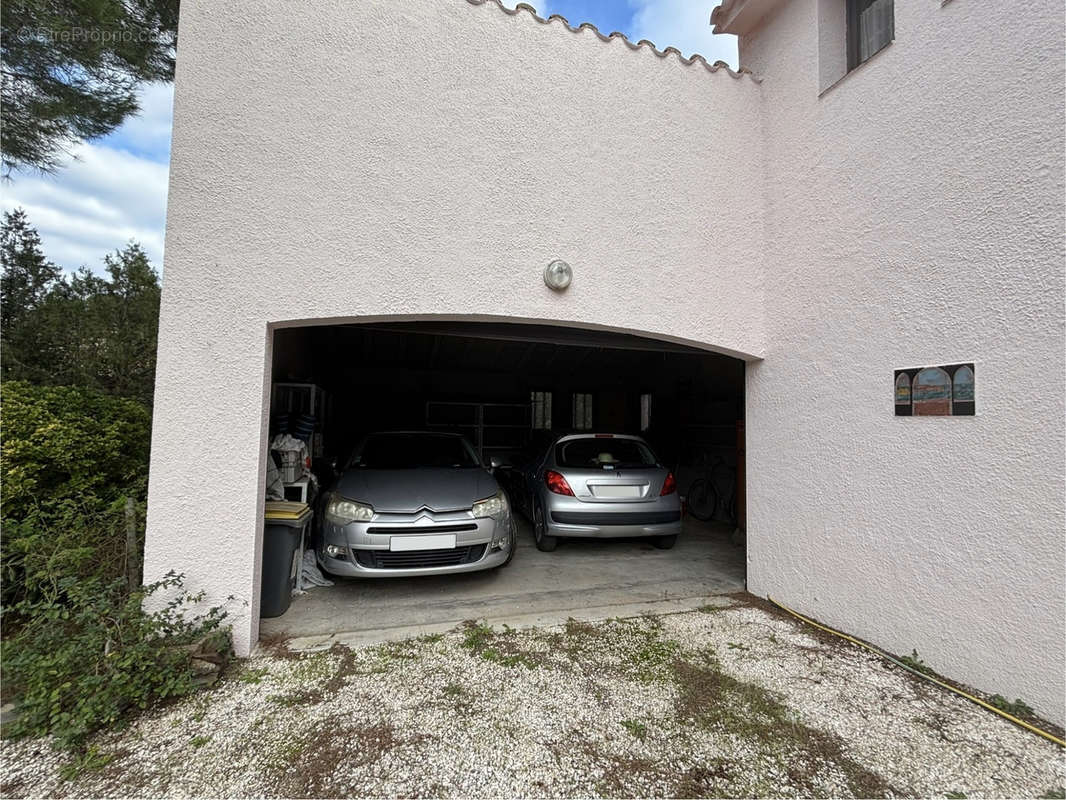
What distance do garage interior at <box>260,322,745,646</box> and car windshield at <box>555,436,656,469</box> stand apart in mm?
885

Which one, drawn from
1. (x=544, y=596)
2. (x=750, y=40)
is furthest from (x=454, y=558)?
(x=750, y=40)

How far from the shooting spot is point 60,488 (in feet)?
10.7

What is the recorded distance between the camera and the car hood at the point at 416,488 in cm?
370

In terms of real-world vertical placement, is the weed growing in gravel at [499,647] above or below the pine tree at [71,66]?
below

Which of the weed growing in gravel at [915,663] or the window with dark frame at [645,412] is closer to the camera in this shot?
the weed growing in gravel at [915,663]

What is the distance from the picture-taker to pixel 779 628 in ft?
10.7

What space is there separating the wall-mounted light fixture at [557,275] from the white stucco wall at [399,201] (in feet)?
0.24

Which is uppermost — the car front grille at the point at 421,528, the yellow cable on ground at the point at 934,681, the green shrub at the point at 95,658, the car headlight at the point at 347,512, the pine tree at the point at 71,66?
the pine tree at the point at 71,66

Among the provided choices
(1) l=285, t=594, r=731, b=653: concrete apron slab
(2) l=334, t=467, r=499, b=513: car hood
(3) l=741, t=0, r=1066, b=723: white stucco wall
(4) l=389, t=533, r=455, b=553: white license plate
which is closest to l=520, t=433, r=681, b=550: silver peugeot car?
(2) l=334, t=467, r=499, b=513: car hood

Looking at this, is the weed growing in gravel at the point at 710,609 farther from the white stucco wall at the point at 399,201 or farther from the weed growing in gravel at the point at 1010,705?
the white stucco wall at the point at 399,201

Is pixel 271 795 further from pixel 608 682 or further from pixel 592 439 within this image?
pixel 592 439

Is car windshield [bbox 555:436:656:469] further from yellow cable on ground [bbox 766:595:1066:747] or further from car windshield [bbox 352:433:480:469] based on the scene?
yellow cable on ground [bbox 766:595:1066:747]

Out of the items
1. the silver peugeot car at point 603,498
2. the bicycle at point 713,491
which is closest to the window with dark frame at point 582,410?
the bicycle at point 713,491

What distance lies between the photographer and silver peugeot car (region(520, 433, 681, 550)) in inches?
187
